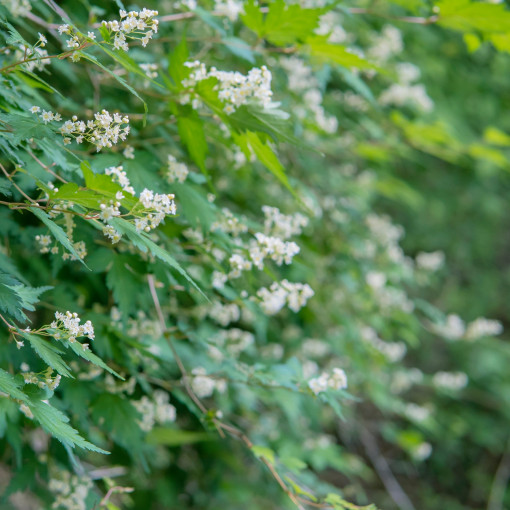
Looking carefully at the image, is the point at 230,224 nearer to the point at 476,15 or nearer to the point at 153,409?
the point at 153,409

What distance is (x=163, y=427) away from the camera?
8.77ft

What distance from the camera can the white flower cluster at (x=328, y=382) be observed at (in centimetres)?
169

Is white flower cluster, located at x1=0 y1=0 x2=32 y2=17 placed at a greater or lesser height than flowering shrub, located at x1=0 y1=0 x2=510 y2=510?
greater

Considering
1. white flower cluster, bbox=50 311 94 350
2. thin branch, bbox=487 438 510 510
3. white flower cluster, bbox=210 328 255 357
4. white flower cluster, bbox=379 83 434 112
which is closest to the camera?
white flower cluster, bbox=50 311 94 350

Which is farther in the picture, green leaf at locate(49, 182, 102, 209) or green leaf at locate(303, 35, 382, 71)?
green leaf at locate(303, 35, 382, 71)

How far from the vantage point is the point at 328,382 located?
68.9 inches

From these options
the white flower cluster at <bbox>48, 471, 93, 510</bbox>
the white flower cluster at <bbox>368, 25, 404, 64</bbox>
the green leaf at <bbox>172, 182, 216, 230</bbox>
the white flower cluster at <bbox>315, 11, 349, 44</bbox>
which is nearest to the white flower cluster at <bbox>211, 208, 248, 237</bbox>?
the green leaf at <bbox>172, 182, 216, 230</bbox>

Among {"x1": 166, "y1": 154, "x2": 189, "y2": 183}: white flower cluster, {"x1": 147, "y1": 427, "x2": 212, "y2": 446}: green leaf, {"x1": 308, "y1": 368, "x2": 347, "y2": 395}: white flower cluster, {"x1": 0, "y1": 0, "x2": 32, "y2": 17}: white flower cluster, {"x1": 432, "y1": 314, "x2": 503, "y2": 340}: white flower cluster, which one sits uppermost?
{"x1": 0, "y1": 0, "x2": 32, "y2": 17}: white flower cluster

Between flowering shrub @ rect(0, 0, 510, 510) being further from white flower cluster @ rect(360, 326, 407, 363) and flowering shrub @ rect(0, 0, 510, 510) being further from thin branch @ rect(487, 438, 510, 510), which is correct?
thin branch @ rect(487, 438, 510, 510)

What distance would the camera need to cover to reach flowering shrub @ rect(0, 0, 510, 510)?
132cm

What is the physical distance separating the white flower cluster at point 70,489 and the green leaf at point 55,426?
58cm

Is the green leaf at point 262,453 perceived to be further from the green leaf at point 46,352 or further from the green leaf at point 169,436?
the green leaf at point 169,436

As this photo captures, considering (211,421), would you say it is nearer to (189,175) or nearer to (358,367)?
(189,175)

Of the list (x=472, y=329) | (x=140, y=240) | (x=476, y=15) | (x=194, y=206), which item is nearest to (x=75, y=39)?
(x=140, y=240)
